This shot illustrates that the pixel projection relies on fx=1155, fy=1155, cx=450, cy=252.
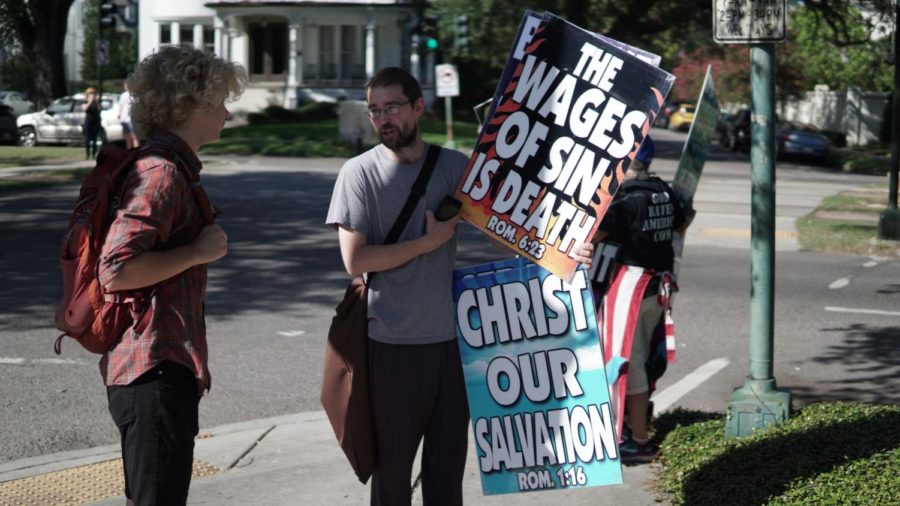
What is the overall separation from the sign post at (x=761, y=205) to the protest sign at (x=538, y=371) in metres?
1.84

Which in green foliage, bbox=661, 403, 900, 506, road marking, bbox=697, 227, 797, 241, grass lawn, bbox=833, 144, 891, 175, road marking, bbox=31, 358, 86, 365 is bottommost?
grass lawn, bbox=833, 144, 891, 175

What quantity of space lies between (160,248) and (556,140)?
145 centimetres

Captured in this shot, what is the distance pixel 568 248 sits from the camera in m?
3.96

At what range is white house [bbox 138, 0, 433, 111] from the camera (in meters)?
48.3

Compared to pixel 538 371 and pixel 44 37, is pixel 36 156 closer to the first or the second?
pixel 44 37

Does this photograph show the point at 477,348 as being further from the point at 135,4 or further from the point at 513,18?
the point at 135,4

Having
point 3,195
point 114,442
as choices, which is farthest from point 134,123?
point 3,195

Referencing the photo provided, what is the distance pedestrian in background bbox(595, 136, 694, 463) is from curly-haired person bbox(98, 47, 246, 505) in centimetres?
275

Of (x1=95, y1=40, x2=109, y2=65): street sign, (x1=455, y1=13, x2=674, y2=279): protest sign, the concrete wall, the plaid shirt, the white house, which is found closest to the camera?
the plaid shirt

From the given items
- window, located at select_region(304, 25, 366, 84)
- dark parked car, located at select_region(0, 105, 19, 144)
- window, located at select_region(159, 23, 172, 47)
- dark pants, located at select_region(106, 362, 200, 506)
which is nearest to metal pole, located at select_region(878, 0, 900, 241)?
dark pants, located at select_region(106, 362, 200, 506)

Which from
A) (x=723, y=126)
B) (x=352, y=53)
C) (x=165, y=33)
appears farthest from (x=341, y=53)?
(x=723, y=126)

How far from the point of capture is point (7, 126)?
1298 inches

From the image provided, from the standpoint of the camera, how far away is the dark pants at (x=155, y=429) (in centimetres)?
331

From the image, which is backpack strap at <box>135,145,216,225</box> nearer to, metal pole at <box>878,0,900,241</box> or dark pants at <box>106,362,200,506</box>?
dark pants at <box>106,362,200,506</box>
